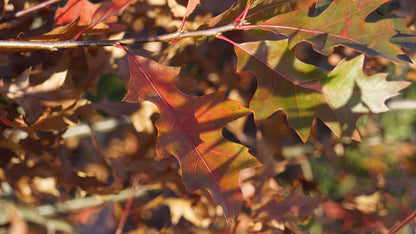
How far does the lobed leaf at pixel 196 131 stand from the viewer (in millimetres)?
914

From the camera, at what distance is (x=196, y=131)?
37.2 inches

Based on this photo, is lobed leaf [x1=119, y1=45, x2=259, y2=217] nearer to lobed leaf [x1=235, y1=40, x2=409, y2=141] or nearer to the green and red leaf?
lobed leaf [x1=235, y1=40, x2=409, y2=141]

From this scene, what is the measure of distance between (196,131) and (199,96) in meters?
0.14

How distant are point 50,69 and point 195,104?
0.45 meters

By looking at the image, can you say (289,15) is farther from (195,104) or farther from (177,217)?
(177,217)

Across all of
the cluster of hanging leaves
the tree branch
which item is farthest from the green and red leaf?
the tree branch

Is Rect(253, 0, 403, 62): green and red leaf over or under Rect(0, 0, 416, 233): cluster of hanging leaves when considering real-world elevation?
over

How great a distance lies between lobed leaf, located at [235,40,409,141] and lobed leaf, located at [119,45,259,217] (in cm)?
10

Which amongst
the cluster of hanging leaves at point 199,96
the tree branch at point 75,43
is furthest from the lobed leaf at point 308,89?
the tree branch at point 75,43

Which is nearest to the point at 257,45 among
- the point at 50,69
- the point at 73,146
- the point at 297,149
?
the point at 50,69

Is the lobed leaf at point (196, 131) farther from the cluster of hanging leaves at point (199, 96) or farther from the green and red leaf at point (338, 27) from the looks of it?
the green and red leaf at point (338, 27)

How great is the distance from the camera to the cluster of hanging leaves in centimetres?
93

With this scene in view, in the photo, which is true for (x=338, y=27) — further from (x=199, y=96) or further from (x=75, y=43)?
(x=75, y=43)

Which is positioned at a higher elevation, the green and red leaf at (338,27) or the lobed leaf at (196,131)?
the green and red leaf at (338,27)
